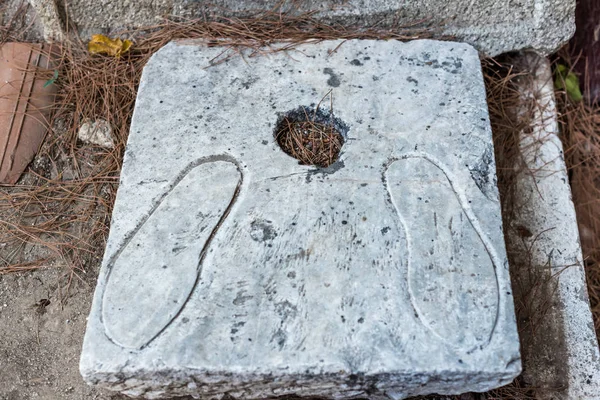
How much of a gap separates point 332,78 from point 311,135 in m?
0.23

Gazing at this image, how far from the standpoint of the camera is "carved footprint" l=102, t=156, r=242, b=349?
1679mm

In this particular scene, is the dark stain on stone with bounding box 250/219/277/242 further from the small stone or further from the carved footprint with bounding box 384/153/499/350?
the small stone

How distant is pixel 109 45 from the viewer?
7.86 feet

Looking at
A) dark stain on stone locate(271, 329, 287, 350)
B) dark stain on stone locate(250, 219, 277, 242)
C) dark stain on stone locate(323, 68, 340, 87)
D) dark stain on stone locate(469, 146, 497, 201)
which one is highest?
dark stain on stone locate(323, 68, 340, 87)

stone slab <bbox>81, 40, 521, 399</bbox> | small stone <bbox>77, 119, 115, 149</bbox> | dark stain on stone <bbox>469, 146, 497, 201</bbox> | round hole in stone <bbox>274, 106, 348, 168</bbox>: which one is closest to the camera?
stone slab <bbox>81, 40, 521, 399</bbox>

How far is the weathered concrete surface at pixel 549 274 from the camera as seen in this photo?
1.98 meters

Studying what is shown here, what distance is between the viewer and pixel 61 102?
2.39m

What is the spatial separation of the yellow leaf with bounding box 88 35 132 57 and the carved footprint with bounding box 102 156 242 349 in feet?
2.54

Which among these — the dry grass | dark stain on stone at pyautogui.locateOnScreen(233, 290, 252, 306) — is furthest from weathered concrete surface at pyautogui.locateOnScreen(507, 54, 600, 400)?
dark stain on stone at pyautogui.locateOnScreen(233, 290, 252, 306)

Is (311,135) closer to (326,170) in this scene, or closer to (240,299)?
(326,170)

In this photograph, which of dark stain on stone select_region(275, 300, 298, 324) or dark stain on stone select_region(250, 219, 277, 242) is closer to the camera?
dark stain on stone select_region(275, 300, 298, 324)

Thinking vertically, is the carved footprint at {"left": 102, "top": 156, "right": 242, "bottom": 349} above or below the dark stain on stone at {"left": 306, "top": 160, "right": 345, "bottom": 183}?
below

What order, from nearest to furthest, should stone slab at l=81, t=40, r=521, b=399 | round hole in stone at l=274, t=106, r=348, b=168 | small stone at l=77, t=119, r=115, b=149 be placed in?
stone slab at l=81, t=40, r=521, b=399
round hole in stone at l=274, t=106, r=348, b=168
small stone at l=77, t=119, r=115, b=149

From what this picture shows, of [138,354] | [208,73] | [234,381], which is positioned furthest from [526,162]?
[138,354]
